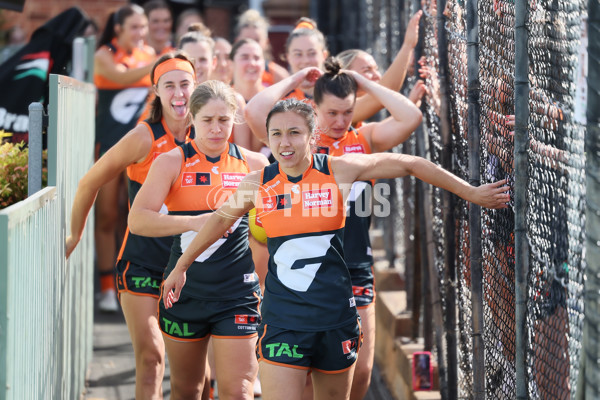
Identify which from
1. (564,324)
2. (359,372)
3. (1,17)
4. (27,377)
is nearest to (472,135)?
→ (564,324)

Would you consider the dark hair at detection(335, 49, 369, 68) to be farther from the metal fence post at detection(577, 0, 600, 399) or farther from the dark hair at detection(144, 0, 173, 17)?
the dark hair at detection(144, 0, 173, 17)

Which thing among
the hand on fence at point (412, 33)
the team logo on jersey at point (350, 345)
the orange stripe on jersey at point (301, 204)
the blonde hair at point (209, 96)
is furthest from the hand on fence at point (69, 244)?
the hand on fence at point (412, 33)

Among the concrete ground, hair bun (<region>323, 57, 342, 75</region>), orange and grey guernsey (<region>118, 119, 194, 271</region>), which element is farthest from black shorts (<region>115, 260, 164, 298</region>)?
hair bun (<region>323, 57, 342, 75</region>)

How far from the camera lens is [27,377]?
11.3 feet

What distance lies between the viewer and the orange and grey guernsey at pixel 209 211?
4.60 metres

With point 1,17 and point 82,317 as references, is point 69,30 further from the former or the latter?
point 1,17

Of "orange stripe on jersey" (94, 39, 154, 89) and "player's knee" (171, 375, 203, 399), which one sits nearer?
"player's knee" (171, 375, 203, 399)

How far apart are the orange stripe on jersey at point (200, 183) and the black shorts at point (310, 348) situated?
82 cm

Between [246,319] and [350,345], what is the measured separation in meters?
0.72

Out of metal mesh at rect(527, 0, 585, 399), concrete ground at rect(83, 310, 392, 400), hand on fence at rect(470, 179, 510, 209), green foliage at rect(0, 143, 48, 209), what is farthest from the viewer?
concrete ground at rect(83, 310, 392, 400)

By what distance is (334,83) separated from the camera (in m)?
5.03

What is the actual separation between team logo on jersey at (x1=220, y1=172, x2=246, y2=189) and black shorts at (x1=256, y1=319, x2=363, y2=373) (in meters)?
0.86

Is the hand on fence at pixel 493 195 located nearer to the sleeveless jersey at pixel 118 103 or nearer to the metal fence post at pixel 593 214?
the metal fence post at pixel 593 214

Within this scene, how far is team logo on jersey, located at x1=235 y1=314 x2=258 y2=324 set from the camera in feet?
15.1
